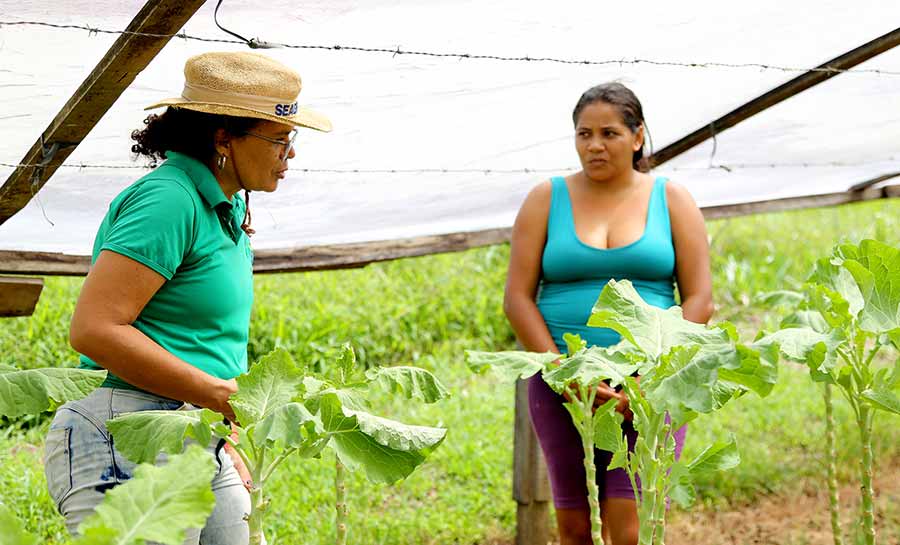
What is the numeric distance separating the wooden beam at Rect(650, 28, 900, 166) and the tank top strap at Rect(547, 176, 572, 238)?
1.01 meters

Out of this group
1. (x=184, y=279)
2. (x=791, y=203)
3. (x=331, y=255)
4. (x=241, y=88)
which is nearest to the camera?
(x=184, y=279)

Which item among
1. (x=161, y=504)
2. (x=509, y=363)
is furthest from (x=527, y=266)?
(x=161, y=504)

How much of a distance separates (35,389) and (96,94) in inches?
31.4

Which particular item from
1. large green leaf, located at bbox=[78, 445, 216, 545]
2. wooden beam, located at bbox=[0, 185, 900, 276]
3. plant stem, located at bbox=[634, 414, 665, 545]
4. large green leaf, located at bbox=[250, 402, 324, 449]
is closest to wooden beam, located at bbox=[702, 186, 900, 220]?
wooden beam, located at bbox=[0, 185, 900, 276]

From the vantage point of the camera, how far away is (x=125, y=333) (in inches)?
78.3

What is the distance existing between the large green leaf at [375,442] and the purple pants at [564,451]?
120 cm

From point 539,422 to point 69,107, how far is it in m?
1.54

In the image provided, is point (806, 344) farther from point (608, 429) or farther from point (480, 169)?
point (480, 169)

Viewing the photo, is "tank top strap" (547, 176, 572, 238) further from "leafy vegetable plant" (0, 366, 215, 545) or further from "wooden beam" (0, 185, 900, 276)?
"leafy vegetable plant" (0, 366, 215, 545)

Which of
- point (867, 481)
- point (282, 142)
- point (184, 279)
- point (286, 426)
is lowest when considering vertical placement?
point (867, 481)

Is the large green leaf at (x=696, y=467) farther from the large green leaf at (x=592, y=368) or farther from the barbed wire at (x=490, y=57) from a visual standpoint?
the barbed wire at (x=490, y=57)

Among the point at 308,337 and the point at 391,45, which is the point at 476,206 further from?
the point at 308,337

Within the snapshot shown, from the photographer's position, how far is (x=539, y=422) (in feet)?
10.1

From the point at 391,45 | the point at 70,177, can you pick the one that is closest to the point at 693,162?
the point at 391,45
